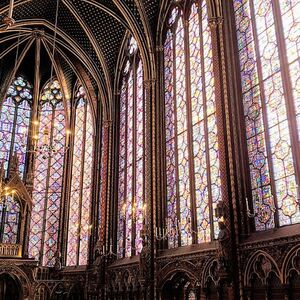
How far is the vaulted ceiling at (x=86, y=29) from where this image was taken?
1973 centimetres

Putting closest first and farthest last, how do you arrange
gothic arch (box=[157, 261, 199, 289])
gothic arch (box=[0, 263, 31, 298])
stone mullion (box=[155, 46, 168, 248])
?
gothic arch (box=[157, 261, 199, 289]) < stone mullion (box=[155, 46, 168, 248]) < gothic arch (box=[0, 263, 31, 298])

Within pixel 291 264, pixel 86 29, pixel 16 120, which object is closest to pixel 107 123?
pixel 86 29

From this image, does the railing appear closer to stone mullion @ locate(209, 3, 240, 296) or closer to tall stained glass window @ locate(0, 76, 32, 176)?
tall stained glass window @ locate(0, 76, 32, 176)

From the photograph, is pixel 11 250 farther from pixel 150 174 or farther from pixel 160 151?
pixel 160 151

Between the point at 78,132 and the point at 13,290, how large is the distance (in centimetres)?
1007

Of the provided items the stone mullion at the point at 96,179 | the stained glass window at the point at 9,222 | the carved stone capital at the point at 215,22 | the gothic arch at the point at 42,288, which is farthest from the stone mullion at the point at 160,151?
the stained glass window at the point at 9,222

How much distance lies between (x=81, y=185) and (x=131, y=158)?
5244 mm

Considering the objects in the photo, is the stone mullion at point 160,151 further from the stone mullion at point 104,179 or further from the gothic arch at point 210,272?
the stone mullion at point 104,179

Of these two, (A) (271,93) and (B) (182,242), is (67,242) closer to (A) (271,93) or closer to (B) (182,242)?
(B) (182,242)

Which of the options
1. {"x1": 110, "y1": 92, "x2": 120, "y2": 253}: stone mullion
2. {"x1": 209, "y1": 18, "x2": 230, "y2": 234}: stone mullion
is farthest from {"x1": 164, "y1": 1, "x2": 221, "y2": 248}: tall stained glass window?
{"x1": 110, "y1": 92, "x2": 120, "y2": 253}: stone mullion

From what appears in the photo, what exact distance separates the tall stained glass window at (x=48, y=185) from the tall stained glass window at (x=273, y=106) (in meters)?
12.8

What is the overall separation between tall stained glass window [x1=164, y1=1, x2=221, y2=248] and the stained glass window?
10.6 m

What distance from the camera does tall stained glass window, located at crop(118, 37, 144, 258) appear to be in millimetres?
18484

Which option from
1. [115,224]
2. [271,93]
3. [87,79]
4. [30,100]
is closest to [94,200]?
[115,224]
